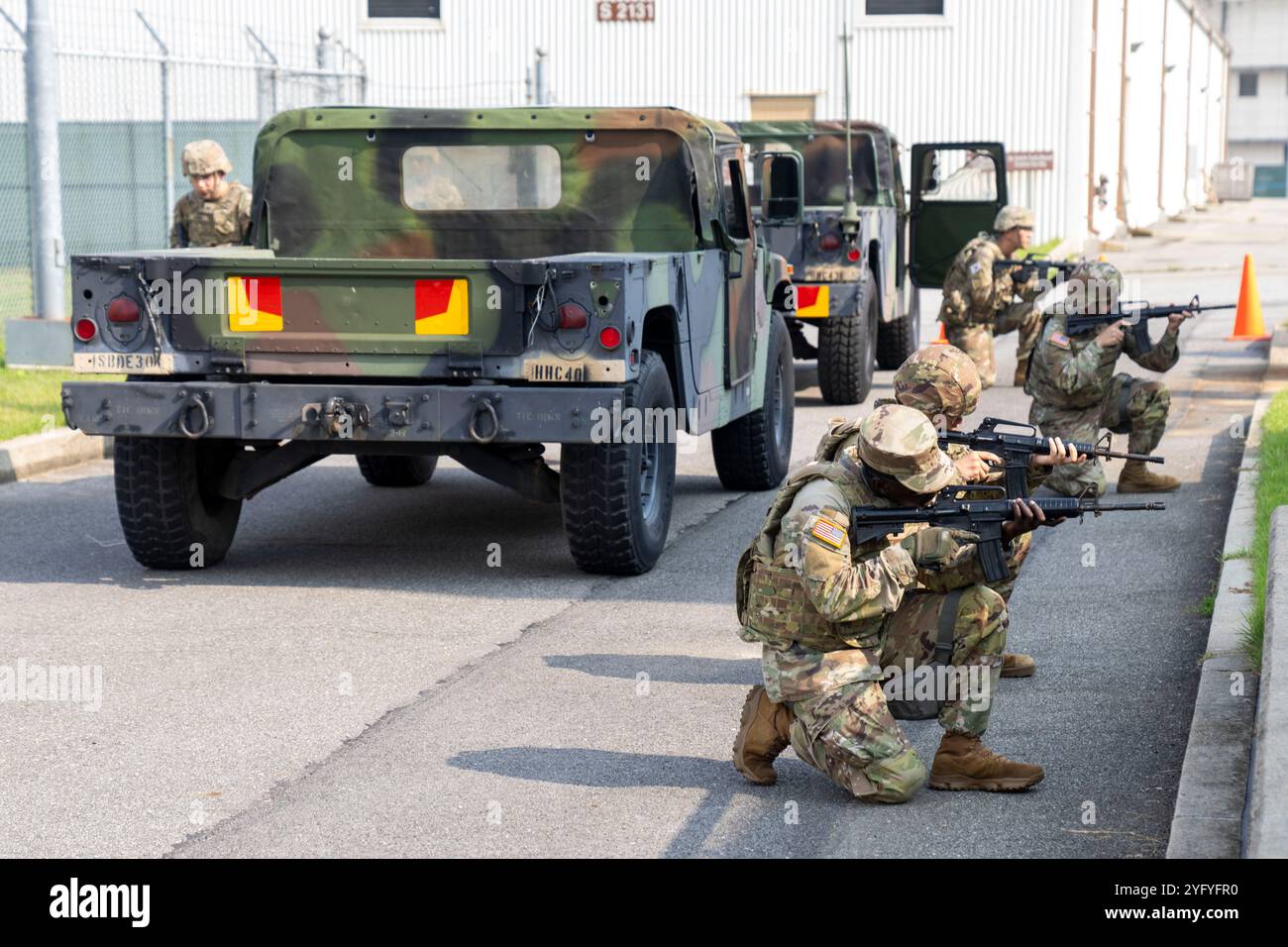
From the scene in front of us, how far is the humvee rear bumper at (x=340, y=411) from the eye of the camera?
745 cm

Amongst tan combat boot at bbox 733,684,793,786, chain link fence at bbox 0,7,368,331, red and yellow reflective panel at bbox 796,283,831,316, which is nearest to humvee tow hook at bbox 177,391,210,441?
tan combat boot at bbox 733,684,793,786

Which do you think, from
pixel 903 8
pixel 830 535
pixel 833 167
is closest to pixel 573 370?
pixel 830 535

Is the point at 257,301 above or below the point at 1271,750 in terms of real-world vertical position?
above

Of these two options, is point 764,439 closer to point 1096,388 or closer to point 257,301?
point 1096,388

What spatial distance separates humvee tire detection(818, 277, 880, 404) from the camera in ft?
44.9

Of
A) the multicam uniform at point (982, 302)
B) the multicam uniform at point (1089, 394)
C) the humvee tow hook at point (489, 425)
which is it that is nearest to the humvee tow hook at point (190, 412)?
the humvee tow hook at point (489, 425)

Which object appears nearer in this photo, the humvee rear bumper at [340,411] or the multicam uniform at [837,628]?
the multicam uniform at [837,628]

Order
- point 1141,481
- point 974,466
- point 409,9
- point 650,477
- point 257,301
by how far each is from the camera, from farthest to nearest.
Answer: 1. point 409,9
2. point 1141,481
3. point 650,477
4. point 257,301
5. point 974,466

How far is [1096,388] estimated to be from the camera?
378 inches

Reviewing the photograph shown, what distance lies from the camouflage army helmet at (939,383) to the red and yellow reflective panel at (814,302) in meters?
7.80

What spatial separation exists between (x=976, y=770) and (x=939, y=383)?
1195mm

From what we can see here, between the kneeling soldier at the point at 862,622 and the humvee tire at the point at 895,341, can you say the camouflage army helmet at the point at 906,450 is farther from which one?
the humvee tire at the point at 895,341

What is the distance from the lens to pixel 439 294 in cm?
762

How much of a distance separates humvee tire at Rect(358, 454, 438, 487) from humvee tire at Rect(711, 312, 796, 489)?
1575mm
